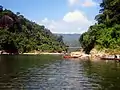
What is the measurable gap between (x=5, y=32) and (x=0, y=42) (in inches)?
487

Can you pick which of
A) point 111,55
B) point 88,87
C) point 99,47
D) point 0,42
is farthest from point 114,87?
point 0,42

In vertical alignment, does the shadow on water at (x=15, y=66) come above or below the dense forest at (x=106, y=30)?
below

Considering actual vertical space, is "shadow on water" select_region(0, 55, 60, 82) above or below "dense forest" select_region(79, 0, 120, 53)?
below

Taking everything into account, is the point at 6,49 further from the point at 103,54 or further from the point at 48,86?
the point at 48,86

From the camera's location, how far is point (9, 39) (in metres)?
188

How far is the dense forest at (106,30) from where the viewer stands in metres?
124

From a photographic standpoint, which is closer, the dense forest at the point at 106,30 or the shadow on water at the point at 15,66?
the shadow on water at the point at 15,66

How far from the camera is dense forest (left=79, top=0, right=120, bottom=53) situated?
407 ft

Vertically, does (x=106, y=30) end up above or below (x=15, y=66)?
above

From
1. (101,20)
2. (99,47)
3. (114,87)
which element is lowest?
(114,87)

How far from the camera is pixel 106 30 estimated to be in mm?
130625

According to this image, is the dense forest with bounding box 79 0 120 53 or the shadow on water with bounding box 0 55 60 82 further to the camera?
the dense forest with bounding box 79 0 120 53

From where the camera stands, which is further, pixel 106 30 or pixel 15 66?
pixel 106 30

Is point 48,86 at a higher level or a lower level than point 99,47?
lower
